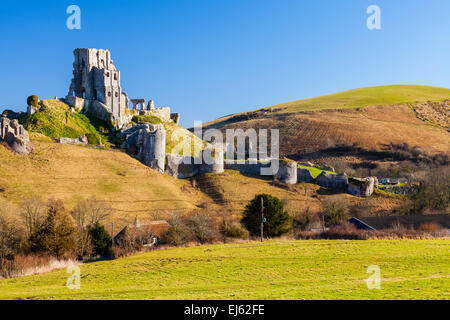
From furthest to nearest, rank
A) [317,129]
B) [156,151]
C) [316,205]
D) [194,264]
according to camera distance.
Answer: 1. [317,129]
2. [156,151]
3. [316,205]
4. [194,264]

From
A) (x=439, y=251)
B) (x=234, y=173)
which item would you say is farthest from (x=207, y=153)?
(x=439, y=251)

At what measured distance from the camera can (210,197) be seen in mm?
66562

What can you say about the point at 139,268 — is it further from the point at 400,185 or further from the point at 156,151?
the point at 400,185

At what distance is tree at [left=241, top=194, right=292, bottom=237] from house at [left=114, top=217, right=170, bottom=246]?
30.2 ft

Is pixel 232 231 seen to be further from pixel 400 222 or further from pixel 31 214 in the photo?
pixel 31 214

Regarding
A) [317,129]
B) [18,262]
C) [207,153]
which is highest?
[317,129]

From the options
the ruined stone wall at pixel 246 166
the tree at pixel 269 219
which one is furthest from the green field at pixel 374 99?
the tree at pixel 269 219

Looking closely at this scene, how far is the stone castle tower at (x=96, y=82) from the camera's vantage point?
297 ft

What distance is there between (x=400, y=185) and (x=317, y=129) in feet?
210

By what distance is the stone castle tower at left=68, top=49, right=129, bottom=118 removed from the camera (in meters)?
90.5

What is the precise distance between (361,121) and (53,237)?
412 feet

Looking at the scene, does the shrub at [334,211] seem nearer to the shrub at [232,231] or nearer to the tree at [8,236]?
the shrub at [232,231]

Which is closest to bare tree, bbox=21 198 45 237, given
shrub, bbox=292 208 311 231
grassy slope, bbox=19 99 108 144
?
shrub, bbox=292 208 311 231

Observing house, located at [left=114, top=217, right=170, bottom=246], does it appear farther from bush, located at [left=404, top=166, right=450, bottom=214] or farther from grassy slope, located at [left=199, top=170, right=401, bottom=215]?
bush, located at [left=404, top=166, right=450, bottom=214]
